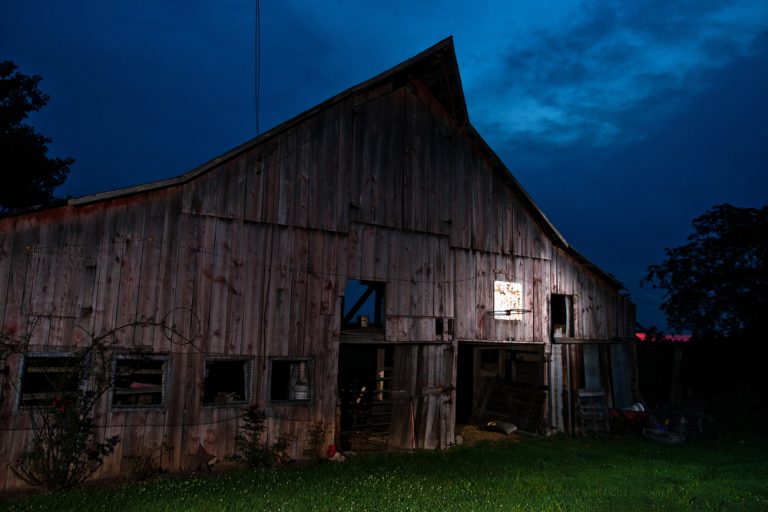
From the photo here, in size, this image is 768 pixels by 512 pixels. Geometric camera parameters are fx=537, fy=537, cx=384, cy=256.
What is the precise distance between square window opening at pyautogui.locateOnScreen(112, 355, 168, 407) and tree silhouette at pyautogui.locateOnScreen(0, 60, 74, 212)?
1451 centimetres

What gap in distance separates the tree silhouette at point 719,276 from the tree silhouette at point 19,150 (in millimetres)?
33074

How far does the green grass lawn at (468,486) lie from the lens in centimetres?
864

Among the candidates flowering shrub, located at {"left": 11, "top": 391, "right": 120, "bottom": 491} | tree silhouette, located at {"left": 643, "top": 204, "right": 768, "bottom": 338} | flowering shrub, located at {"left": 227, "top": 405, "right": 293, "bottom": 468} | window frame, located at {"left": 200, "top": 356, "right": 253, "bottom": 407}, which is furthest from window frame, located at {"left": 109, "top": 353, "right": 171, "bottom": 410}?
tree silhouette, located at {"left": 643, "top": 204, "right": 768, "bottom": 338}

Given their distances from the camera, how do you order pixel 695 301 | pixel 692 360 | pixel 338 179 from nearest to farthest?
pixel 338 179
pixel 692 360
pixel 695 301

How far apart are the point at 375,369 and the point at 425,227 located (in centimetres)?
699

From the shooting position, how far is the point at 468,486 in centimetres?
999

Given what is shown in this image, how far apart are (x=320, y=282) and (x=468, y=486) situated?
5.67 meters

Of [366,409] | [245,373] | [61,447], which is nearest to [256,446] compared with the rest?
[245,373]

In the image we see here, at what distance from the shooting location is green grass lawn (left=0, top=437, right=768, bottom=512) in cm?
864

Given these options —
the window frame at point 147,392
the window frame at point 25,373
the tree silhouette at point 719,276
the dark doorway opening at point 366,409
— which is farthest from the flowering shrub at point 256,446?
A: the tree silhouette at point 719,276

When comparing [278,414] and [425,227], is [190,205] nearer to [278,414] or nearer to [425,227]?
[278,414]

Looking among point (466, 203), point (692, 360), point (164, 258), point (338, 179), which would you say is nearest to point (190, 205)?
point (164, 258)

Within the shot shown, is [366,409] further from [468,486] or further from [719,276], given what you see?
[719,276]

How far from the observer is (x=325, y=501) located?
28.6ft
